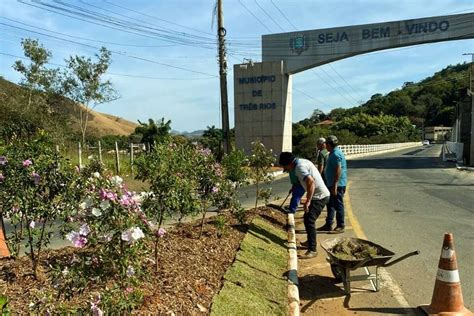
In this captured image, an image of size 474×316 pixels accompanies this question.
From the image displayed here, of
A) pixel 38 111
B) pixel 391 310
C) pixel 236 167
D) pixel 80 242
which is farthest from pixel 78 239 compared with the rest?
pixel 38 111

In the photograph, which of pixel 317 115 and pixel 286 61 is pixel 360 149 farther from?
pixel 317 115

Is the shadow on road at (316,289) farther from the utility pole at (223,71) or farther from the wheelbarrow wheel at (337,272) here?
the utility pole at (223,71)

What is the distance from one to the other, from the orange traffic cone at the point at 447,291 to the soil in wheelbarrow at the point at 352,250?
0.80 meters

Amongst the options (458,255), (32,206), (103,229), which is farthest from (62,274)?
(458,255)

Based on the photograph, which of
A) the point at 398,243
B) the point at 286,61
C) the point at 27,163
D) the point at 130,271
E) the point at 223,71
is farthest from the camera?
the point at 286,61

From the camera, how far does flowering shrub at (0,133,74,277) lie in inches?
165

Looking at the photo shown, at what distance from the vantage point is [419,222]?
9.80 metres

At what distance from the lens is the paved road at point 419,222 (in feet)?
19.8

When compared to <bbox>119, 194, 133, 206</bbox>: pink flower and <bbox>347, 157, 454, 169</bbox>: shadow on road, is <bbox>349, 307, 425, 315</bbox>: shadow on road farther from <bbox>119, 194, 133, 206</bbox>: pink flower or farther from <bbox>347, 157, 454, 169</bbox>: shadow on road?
<bbox>347, 157, 454, 169</bbox>: shadow on road

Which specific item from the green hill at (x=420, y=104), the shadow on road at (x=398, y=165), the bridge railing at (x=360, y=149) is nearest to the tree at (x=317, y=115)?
the green hill at (x=420, y=104)

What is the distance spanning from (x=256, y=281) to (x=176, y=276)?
957 mm

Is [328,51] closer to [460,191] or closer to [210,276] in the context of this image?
[460,191]

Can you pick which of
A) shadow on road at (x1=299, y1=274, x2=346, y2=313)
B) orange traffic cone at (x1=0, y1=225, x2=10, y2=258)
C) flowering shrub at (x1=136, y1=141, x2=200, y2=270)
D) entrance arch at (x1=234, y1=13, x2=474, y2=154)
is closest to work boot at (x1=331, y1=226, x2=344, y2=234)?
shadow on road at (x1=299, y1=274, x2=346, y2=313)

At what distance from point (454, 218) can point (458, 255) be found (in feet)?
11.5
